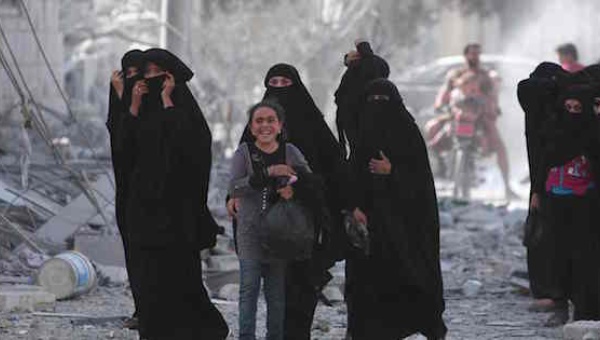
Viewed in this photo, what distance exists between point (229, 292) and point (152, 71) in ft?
8.93

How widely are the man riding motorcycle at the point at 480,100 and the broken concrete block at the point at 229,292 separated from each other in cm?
748

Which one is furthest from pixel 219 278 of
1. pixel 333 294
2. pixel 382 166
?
pixel 382 166

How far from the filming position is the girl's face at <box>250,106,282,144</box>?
903 centimetres

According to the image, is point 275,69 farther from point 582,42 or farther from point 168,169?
point 582,42

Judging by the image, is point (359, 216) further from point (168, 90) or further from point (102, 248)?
point (102, 248)

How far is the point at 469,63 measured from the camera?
1909 cm

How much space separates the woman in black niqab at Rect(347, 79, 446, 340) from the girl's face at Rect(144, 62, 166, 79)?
0.94m

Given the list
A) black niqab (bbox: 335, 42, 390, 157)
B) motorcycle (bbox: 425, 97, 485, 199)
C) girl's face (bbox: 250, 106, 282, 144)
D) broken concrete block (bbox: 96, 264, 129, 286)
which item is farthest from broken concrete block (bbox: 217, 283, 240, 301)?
motorcycle (bbox: 425, 97, 485, 199)

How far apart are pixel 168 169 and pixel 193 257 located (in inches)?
18.1

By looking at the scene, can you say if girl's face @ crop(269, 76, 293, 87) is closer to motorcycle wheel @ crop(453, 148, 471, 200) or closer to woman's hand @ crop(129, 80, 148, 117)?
woman's hand @ crop(129, 80, 148, 117)

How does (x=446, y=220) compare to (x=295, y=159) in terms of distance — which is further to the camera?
(x=446, y=220)

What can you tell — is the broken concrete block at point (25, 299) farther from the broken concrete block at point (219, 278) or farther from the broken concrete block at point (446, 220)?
the broken concrete block at point (446, 220)

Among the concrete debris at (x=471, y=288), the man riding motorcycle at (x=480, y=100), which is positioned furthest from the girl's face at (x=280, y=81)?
the man riding motorcycle at (x=480, y=100)

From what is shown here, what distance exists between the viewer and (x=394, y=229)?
31.2 ft
